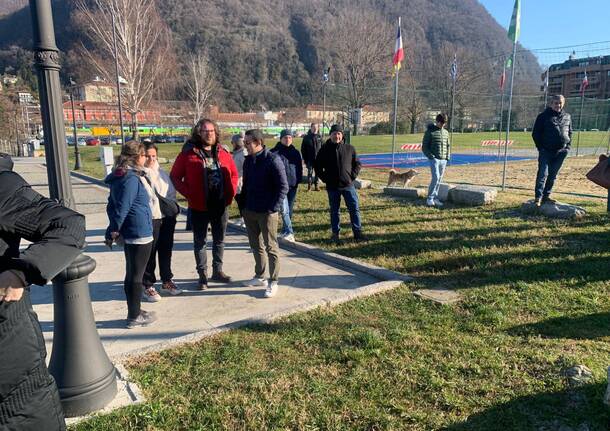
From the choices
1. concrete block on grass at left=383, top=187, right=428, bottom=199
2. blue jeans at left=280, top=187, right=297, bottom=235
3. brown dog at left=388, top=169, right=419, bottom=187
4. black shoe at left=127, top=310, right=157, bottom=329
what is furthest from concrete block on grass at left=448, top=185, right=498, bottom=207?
black shoe at left=127, top=310, right=157, bottom=329

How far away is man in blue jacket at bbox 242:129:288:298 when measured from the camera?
5.02 meters

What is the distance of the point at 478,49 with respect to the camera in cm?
13188

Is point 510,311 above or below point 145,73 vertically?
below

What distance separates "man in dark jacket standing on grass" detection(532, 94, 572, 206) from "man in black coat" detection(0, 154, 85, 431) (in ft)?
26.4

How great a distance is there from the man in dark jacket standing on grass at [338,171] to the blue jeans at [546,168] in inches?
140

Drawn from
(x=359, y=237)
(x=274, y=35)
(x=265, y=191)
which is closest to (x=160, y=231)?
(x=265, y=191)

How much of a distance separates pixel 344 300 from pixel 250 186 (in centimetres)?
162

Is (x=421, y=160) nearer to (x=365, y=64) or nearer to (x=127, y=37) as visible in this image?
(x=127, y=37)

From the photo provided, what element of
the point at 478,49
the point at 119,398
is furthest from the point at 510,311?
the point at 478,49

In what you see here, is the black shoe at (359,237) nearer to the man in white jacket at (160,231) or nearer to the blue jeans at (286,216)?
the blue jeans at (286,216)

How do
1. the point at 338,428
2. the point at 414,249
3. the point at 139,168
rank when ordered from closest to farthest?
the point at 338,428 → the point at 139,168 → the point at 414,249

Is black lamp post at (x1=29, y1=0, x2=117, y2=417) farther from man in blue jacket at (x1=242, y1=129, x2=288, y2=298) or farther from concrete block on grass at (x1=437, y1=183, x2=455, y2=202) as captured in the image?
concrete block on grass at (x1=437, y1=183, x2=455, y2=202)

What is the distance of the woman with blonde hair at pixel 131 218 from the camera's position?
404 centimetres

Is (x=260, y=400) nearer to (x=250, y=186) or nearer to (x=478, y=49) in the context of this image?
(x=250, y=186)
